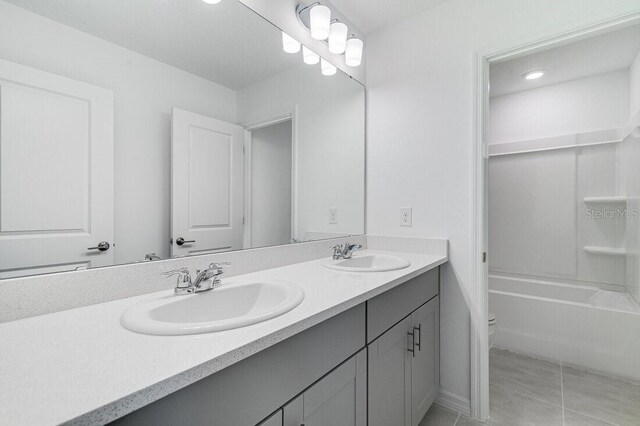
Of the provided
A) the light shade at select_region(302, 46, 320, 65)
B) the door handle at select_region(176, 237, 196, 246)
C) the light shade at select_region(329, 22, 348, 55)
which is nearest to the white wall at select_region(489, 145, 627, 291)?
the light shade at select_region(329, 22, 348, 55)

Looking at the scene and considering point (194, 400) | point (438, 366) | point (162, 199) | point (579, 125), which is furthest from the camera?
point (579, 125)

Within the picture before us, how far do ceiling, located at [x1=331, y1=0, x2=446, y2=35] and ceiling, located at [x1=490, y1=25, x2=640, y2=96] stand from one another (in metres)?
0.83

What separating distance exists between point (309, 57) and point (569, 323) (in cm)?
257

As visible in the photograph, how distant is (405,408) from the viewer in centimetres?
126

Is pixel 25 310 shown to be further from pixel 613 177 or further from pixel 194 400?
pixel 613 177

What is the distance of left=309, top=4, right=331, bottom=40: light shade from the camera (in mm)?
1469

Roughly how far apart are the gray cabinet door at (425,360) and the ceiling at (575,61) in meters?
1.86

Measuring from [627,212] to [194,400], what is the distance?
3.14 m

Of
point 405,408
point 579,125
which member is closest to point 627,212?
point 579,125

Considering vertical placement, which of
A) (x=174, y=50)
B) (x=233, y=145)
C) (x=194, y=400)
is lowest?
(x=194, y=400)

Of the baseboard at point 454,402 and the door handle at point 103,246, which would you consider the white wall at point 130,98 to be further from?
the baseboard at point 454,402

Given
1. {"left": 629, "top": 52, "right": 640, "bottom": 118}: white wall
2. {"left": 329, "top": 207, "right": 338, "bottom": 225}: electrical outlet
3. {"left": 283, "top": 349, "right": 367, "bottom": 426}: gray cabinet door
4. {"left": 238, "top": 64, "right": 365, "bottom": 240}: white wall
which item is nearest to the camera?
{"left": 283, "top": 349, "right": 367, "bottom": 426}: gray cabinet door

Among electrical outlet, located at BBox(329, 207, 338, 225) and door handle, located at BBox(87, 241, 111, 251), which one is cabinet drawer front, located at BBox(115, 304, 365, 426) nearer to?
door handle, located at BBox(87, 241, 111, 251)

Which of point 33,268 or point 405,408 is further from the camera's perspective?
point 405,408
